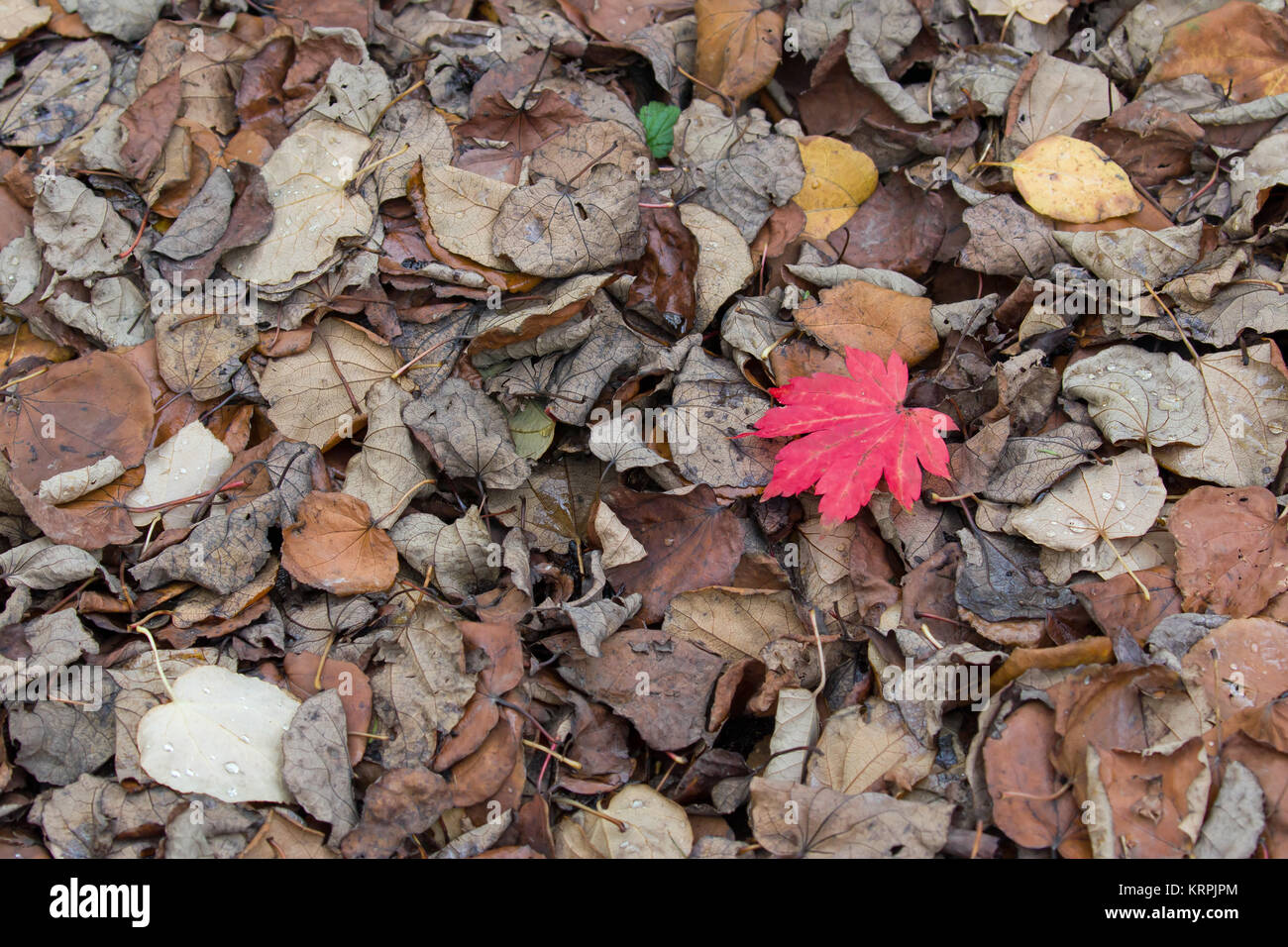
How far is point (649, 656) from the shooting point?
254 cm

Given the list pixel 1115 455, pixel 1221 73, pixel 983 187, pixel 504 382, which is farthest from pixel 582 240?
pixel 1221 73

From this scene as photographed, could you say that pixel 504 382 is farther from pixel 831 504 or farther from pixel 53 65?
pixel 53 65

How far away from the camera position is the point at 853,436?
2.56m

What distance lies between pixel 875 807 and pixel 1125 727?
25.9 inches

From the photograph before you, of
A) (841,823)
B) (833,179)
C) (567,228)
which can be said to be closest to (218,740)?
(841,823)

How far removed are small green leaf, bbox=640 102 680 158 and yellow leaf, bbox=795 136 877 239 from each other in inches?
18.3

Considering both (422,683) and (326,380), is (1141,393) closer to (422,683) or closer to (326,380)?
(422,683)

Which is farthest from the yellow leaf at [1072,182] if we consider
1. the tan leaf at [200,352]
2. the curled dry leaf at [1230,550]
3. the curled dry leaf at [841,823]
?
the tan leaf at [200,352]

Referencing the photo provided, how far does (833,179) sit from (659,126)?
0.66 metres

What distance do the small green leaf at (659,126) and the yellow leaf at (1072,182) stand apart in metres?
1.19

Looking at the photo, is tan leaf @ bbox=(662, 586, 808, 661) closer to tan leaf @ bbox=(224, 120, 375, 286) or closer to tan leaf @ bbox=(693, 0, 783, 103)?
tan leaf @ bbox=(224, 120, 375, 286)

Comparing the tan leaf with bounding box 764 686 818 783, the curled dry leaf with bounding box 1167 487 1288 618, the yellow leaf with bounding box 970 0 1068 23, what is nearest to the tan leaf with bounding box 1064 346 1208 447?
the curled dry leaf with bounding box 1167 487 1288 618

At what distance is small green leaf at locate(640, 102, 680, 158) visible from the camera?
3.29 meters

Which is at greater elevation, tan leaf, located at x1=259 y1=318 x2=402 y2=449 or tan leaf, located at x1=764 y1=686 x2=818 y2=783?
tan leaf, located at x1=259 y1=318 x2=402 y2=449
